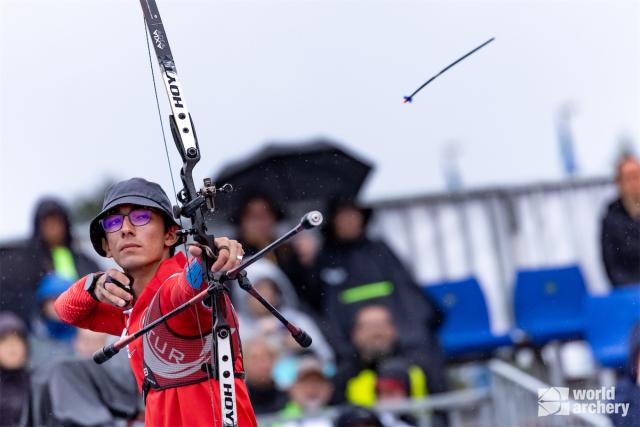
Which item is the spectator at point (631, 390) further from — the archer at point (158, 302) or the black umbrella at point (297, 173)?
the archer at point (158, 302)

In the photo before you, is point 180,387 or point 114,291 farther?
point 114,291

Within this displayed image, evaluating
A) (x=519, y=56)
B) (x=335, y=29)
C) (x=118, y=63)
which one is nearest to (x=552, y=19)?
(x=519, y=56)

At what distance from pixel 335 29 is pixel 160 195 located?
63.8 inches

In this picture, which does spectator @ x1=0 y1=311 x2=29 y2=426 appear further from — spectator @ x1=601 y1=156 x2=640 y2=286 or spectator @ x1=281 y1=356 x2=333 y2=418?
spectator @ x1=601 y1=156 x2=640 y2=286

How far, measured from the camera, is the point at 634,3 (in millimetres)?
5363

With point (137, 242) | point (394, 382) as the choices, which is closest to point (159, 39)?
point (137, 242)

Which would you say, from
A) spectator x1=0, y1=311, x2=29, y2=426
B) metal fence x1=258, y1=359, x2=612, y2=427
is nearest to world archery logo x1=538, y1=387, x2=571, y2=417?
metal fence x1=258, y1=359, x2=612, y2=427

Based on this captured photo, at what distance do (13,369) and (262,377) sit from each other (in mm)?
1151

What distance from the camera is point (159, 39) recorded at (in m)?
3.90

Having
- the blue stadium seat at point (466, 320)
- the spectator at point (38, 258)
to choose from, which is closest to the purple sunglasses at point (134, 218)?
the spectator at point (38, 258)

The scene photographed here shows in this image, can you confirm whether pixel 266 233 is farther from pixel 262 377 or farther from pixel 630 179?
pixel 630 179

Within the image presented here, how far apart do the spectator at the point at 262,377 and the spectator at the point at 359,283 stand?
11.5 inches

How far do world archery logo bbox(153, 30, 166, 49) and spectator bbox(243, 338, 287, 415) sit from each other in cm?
185

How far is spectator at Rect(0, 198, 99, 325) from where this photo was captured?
5465mm
